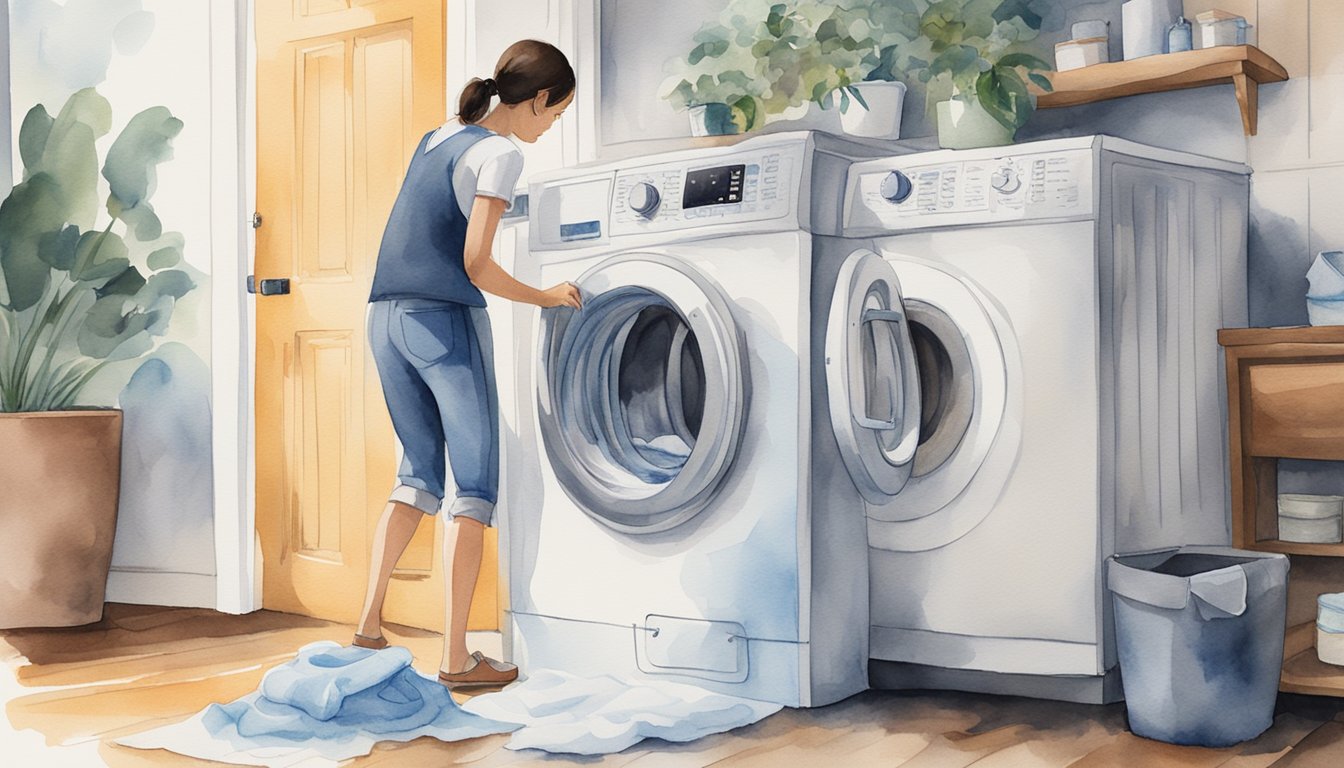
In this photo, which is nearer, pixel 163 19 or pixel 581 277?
pixel 581 277

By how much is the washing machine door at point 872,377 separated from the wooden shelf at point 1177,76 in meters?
0.68

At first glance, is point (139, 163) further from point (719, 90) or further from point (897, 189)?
point (897, 189)

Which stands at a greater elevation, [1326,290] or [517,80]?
[517,80]

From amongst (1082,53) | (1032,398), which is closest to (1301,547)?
(1032,398)

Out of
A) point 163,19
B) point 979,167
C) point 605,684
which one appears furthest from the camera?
point 163,19

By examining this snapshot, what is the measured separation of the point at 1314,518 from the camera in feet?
6.81

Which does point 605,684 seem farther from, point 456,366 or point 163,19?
point 163,19

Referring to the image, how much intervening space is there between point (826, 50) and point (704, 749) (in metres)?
1.42

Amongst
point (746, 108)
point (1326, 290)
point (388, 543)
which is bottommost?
point (388, 543)

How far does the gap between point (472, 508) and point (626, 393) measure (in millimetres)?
354

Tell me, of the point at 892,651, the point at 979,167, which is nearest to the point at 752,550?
the point at 892,651

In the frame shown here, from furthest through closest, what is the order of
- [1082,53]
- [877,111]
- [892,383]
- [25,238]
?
1. [25,238]
2. [877,111]
3. [1082,53]
4. [892,383]

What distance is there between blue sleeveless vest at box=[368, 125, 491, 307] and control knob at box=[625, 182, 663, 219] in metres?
0.30

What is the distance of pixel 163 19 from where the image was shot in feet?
10.6
